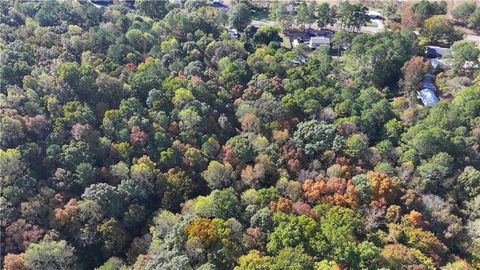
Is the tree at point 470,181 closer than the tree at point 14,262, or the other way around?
the tree at point 14,262

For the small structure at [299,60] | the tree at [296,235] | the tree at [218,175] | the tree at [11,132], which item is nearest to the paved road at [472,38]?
the small structure at [299,60]

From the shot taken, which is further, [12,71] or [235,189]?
[12,71]

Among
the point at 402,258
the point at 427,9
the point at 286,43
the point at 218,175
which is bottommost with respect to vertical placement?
the point at 402,258

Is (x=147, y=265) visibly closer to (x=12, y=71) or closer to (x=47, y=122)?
(x=47, y=122)

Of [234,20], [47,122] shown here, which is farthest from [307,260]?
[234,20]

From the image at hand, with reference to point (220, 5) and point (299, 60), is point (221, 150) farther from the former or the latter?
point (220, 5)

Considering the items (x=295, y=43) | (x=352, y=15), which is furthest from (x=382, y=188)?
(x=352, y=15)

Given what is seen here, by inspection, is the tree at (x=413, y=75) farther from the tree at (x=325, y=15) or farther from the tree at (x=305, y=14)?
Result: the tree at (x=305, y=14)
